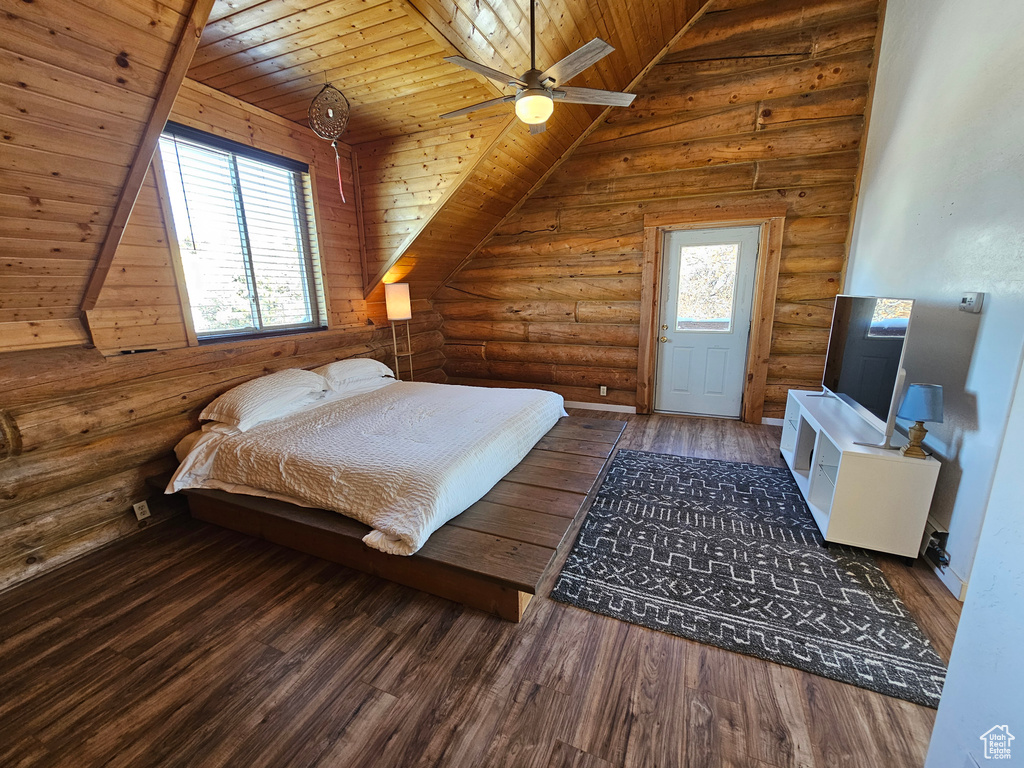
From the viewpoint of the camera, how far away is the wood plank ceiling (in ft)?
7.22

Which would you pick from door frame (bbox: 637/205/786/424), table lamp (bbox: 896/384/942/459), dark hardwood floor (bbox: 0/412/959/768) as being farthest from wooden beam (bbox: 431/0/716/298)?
dark hardwood floor (bbox: 0/412/959/768)

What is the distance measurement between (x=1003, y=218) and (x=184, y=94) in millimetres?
4400

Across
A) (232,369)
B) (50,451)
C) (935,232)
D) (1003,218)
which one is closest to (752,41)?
(935,232)

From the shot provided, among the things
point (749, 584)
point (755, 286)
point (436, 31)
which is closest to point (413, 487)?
point (749, 584)

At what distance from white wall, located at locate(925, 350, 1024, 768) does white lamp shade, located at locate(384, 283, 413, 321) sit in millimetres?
3876

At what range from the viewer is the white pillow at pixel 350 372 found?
11.0 ft

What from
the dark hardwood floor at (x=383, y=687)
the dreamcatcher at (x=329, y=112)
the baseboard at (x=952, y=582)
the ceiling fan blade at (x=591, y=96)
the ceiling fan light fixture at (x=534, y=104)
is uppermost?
the dreamcatcher at (x=329, y=112)

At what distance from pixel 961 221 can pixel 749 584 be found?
2.11 m

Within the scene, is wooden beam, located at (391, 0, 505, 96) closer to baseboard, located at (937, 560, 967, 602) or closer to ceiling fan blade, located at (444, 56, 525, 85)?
ceiling fan blade, located at (444, 56, 525, 85)

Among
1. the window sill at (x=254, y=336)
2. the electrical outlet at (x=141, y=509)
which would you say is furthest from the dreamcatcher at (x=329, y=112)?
the electrical outlet at (x=141, y=509)

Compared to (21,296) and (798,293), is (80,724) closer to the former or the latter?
(21,296)

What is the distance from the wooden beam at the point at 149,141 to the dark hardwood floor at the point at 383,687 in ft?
5.15

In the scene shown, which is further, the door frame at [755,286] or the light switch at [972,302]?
the door frame at [755,286]
